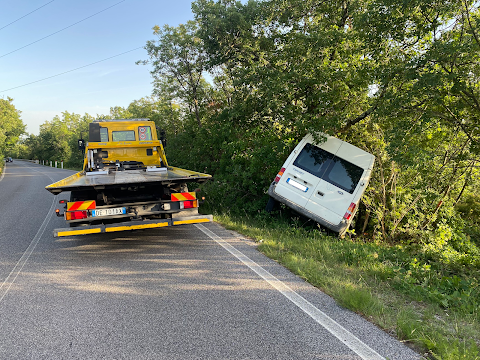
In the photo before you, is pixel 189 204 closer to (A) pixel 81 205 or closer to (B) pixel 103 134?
(A) pixel 81 205

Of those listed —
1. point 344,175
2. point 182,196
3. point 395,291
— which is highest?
point 344,175

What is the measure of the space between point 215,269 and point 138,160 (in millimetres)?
5757

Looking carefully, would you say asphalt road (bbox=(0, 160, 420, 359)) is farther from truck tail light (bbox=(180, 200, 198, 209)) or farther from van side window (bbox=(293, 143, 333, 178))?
van side window (bbox=(293, 143, 333, 178))

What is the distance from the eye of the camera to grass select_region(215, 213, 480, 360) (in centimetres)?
310

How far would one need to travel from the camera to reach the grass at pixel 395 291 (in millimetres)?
3100

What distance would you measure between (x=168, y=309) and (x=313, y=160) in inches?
220

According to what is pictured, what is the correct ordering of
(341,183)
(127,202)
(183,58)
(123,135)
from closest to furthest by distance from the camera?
(127,202)
(341,183)
(123,135)
(183,58)

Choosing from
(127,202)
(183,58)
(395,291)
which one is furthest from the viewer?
(183,58)

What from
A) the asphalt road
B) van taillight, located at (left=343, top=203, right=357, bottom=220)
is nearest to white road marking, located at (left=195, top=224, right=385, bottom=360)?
the asphalt road

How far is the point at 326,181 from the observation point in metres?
7.89

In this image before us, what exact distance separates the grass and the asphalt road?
201 mm

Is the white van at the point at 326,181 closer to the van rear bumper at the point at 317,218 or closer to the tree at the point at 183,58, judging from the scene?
the van rear bumper at the point at 317,218

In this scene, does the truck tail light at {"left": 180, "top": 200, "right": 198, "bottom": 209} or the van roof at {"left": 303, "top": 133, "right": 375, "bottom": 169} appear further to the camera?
the van roof at {"left": 303, "top": 133, "right": 375, "bottom": 169}

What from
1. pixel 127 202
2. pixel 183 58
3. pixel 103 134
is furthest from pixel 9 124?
pixel 127 202
